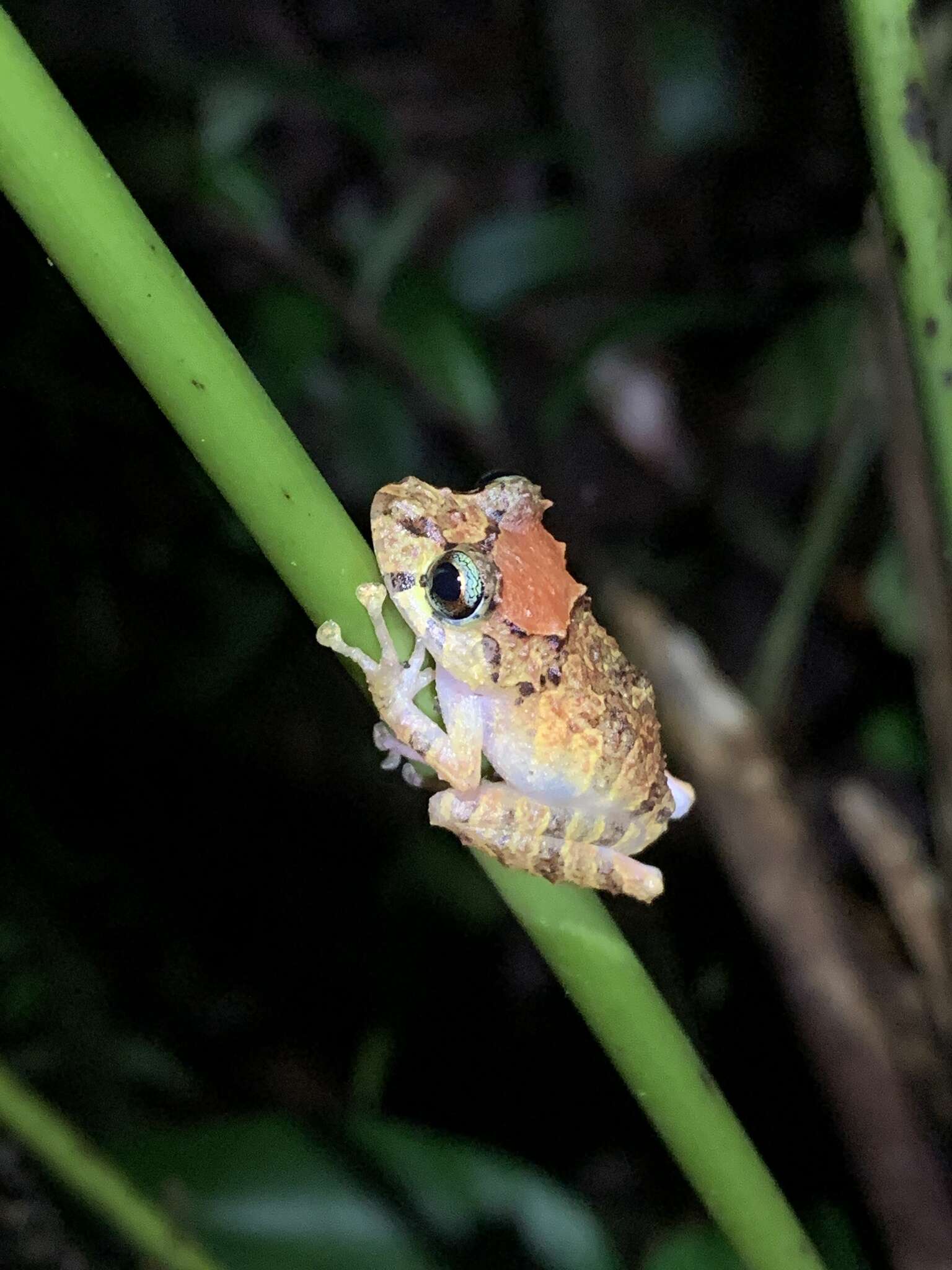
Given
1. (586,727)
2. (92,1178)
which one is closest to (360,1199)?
(92,1178)

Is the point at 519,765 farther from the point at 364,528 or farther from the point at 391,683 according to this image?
the point at 364,528

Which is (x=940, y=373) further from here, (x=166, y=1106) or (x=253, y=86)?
(x=166, y=1106)

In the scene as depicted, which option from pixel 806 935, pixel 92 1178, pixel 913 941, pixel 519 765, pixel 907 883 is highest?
pixel 907 883

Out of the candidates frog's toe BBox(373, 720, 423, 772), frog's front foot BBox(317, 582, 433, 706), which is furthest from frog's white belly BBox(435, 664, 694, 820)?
frog's front foot BBox(317, 582, 433, 706)

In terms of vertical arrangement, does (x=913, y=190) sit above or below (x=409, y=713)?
above

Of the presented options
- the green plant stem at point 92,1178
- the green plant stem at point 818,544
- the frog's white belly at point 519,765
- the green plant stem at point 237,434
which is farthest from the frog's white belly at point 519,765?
the green plant stem at point 818,544

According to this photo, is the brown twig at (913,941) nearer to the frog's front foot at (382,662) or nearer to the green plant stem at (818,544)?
the green plant stem at (818,544)
